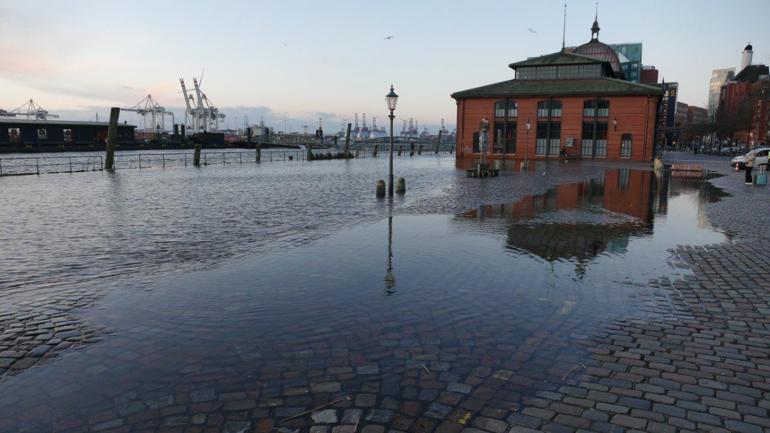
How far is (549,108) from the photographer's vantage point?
65938 mm

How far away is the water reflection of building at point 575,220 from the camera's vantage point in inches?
465

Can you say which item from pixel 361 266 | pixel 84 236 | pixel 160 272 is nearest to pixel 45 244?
pixel 84 236

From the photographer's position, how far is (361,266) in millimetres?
10000

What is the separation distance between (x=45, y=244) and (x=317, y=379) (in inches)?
394

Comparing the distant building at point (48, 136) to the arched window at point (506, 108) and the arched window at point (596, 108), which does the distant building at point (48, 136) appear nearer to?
the arched window at point (506, 108)

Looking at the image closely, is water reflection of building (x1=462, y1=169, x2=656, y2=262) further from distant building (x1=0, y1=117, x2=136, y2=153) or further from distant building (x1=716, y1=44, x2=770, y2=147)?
distant building (x1=0, y1=117, x2=136, y2=153)

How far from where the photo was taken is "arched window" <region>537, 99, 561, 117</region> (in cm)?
6550

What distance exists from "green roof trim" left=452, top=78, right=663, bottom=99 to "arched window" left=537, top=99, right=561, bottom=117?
1.23 meters

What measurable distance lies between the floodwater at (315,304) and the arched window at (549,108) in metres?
51.4

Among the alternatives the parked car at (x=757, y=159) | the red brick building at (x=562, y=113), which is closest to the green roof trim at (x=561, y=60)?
the red brick building at (x=562, y=113)

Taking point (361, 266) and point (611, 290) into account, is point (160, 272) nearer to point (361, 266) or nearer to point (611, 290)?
point (361, 266)

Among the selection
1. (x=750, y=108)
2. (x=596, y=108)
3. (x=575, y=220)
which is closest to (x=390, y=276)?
(x=575, y=220)

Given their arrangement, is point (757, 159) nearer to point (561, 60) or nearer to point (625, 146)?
point (625, 146)

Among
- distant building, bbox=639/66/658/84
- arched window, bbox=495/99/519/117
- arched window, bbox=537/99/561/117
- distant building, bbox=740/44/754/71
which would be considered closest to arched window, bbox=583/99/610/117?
arched window, bbox=537/99/561/117
